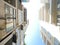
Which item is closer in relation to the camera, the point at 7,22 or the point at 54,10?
the point at 7,22

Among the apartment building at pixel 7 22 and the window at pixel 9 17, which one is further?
the window at pixel 9 17

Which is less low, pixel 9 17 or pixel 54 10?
pixel 54 10

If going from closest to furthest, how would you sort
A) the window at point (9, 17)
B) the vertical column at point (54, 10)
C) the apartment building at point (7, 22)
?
the apartment building at point (7, 22) → the window at point (9, 17) → the vertical column at point (54, 10)

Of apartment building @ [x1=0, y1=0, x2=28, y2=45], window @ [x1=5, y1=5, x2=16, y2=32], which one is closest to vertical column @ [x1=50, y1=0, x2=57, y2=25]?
apartment building @ [x1=0, y1=0, x2=28, y2=45]

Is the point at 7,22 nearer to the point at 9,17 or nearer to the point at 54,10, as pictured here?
the point at 9,17

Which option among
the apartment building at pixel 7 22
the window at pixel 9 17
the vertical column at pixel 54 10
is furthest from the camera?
the vertical column at pixel 54 10

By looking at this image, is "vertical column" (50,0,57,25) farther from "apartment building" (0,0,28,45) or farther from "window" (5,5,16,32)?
"window" (5,5,16,32)

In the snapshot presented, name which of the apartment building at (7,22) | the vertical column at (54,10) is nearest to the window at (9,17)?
the apartment building at (7,22)

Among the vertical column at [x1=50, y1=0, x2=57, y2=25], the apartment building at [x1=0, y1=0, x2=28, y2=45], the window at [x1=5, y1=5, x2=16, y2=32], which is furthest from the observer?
the vertical column at [x1=50, y1=0, x2=57, y2=25]

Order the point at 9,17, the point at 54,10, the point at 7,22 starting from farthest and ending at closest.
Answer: the point at 54,10 < the point at 9,17 < the point at 7,22

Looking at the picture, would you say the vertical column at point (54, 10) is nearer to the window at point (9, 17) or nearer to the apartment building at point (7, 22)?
the apartment building at point (7, 22)

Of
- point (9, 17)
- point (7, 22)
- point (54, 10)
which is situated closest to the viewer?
point (7, 22)

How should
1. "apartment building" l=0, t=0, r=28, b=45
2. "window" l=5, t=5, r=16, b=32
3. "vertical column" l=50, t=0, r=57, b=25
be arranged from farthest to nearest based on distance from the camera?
"vertical column" l=50, t=0, r=57, b=25 < "window" l=5, t=5, r=16, b=32 < "apartment building" l=0, t=0, r=28, b=45

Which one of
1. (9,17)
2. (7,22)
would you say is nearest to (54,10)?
(9,17)
